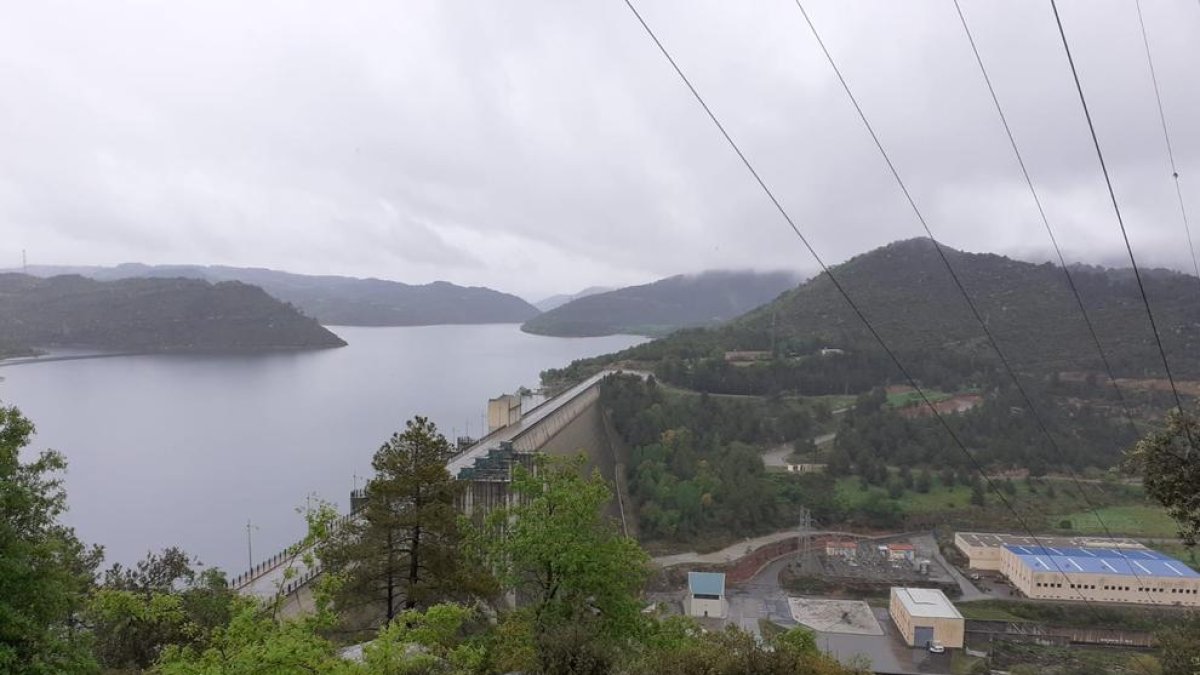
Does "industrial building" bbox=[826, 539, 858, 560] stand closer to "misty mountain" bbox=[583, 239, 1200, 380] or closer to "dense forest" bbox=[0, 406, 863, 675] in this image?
"misty mountain" bbox=[583, 239, 1200, 380]

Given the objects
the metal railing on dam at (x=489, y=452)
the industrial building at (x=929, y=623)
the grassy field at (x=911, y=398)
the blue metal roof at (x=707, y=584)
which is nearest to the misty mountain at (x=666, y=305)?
the grassy field at (x=911, y=398)

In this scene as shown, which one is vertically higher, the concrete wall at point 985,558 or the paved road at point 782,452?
the paved road at point 782,452

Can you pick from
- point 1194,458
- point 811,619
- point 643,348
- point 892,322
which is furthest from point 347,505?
Result: point 892,322

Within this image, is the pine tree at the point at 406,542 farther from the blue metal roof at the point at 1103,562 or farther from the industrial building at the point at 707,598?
the blue metal roof at the point at 1103,562

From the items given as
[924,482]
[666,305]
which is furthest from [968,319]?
[666,305]

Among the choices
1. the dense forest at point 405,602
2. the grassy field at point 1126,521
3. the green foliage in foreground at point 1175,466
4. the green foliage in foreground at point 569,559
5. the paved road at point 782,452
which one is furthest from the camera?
the paved road at point 782,452
